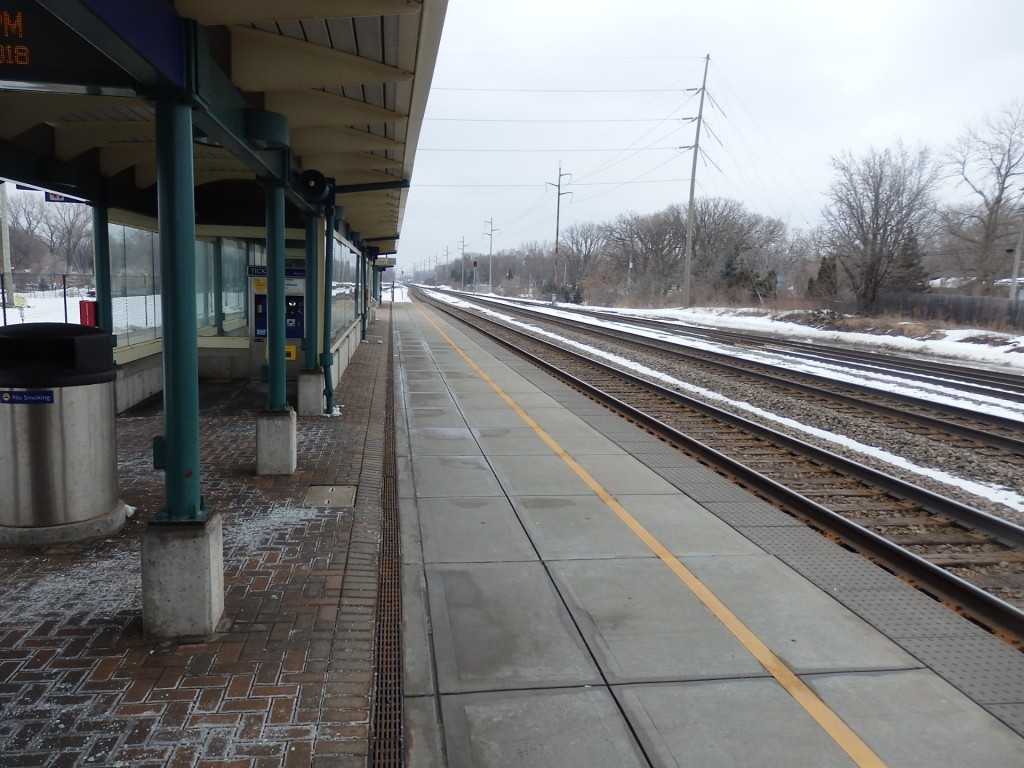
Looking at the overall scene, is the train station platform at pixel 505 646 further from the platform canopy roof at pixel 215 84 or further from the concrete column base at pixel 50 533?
the platform canopy roof at pixel 215 84

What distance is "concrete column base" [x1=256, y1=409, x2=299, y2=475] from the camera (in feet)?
23.3

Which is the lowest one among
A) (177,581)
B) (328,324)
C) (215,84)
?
(177,581)

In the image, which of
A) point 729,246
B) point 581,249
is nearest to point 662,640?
point 729,246

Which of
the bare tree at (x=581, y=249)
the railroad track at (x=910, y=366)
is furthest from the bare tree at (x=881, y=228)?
the bare tree at (x=581, y=249)

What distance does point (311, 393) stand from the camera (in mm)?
10242

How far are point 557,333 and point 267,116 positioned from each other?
2453 cm

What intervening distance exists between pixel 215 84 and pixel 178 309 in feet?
5.19

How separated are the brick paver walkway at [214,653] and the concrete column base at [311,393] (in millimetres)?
3571

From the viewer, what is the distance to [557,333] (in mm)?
30156

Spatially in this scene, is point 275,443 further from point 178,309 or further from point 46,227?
point 46,227

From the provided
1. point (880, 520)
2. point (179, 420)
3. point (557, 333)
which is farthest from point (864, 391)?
point (557, 333)

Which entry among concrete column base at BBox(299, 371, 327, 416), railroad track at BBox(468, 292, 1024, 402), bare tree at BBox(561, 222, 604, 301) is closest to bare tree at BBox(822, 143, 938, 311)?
railroad track at BBox(468, 292, 1024, 402)

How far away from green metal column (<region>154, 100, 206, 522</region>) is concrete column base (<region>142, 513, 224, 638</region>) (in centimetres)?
11

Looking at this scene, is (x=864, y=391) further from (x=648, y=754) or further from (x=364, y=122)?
(x=648, y=754)
